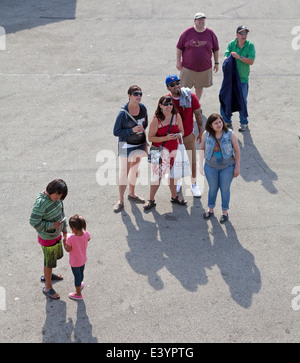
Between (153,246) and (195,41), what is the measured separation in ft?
14.2

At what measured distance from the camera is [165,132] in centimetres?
686

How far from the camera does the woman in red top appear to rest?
21.8 ft

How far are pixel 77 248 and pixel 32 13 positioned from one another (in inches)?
476

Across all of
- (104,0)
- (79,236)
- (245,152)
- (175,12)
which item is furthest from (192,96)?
(104,0)

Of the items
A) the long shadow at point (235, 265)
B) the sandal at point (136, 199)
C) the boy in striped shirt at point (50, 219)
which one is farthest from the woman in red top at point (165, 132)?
the boy in striped shirt at point (50, 219)

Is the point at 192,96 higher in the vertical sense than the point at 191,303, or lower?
higher

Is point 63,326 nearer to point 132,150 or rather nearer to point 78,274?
point 78,274

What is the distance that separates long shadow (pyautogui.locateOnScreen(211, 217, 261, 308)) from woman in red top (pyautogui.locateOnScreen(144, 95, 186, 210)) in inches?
43.6

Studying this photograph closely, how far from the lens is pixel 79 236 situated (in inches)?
212

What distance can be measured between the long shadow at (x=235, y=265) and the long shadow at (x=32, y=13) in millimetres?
10138

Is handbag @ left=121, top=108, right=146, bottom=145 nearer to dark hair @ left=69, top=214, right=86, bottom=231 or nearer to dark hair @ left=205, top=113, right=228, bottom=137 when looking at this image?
dark hair @ left=205, top=113, right=228, bottom=137
